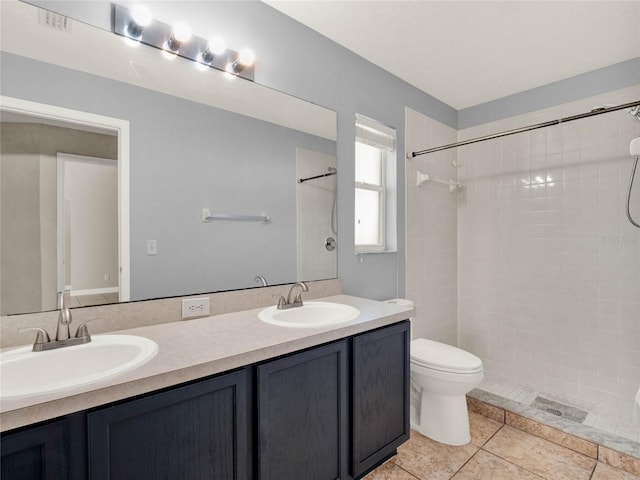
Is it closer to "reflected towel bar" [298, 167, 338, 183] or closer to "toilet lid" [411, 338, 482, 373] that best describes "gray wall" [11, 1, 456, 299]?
"reflected towel bar" [298, 167, 338, 183]

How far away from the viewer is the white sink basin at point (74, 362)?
3.06ft

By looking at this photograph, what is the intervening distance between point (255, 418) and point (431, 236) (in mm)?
2191

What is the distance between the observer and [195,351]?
1070 mm

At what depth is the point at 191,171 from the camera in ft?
4.96

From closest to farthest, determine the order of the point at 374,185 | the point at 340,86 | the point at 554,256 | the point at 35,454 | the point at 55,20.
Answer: the point at 35,454 < the point at 55,20 < the point at 340,86 < the point at 374,185 < the point at 554,256

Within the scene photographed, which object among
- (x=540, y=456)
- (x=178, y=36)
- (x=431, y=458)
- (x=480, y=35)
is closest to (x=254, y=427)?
(x=431, y=458)

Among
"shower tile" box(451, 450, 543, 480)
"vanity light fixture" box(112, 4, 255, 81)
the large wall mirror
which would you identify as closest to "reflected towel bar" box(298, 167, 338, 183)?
the large wall mirror

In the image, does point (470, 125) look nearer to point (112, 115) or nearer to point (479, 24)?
point (479, 24)

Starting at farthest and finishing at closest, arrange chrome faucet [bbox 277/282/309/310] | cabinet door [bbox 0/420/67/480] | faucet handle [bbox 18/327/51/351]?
chrome faucet [bbox 277/282/309/310]
faucet handle [bbox 18/327/51/351]
cabinet door [bbox 0/420/67/480]

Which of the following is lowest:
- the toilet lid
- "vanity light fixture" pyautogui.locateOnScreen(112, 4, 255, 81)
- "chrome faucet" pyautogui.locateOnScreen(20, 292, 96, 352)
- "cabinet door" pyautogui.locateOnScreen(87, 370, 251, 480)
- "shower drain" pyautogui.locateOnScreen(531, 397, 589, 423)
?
"shower drain" pyautogui.locateOnScreen(531, 397, 589, 423)

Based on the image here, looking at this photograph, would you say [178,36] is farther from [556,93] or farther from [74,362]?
[556,93]

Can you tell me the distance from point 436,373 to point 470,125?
92.4 inches

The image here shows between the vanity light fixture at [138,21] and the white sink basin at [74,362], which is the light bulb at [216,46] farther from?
the white sink basin at [74,362]

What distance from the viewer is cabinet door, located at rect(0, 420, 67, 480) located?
2.38 feet
